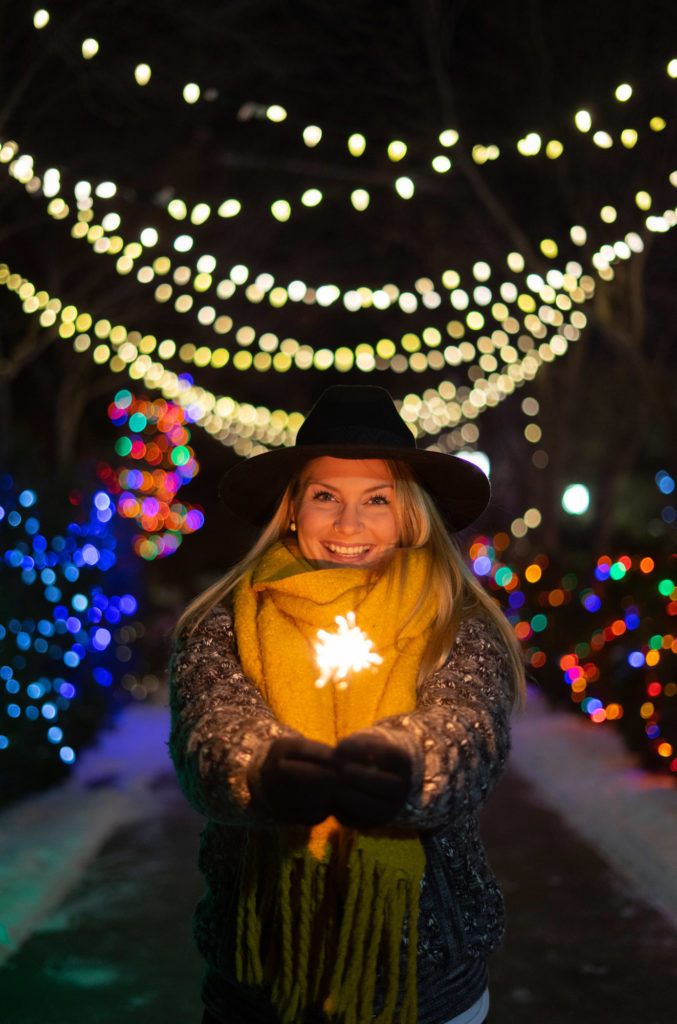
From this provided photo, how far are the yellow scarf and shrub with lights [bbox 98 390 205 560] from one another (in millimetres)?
15256

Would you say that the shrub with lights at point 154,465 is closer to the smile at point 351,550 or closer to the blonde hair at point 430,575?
the blonde hair at point 430,575

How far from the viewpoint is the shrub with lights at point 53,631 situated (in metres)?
6.59

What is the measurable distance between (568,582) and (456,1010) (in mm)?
8483

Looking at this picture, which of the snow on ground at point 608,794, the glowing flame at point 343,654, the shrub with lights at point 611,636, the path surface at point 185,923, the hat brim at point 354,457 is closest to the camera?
the glowing flame at point 343,654

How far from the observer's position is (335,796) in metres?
1.62

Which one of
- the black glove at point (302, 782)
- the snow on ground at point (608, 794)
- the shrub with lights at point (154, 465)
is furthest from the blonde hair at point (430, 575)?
the shrub with lights at point (154, 465)

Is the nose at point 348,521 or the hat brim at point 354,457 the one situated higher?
the hat brim at point 354,457

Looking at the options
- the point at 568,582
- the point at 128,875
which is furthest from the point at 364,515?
the point at 568,582

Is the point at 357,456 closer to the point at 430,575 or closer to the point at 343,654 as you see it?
the point at 430,575

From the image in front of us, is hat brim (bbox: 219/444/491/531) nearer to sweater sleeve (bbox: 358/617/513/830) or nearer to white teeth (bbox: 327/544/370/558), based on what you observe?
white teeth (bbox: 327/544/370/558)

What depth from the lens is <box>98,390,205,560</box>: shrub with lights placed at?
18078mm

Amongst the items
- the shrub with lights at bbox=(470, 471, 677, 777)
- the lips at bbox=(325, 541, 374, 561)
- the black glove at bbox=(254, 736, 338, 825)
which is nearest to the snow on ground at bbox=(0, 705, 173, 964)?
the shrub with lights at bbox=(470, 471, 677, 777)

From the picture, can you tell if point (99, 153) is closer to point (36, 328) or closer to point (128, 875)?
point (36, 328)

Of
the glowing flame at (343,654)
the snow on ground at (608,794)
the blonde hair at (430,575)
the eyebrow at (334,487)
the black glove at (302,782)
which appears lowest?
the snow on ground at (608,794)
